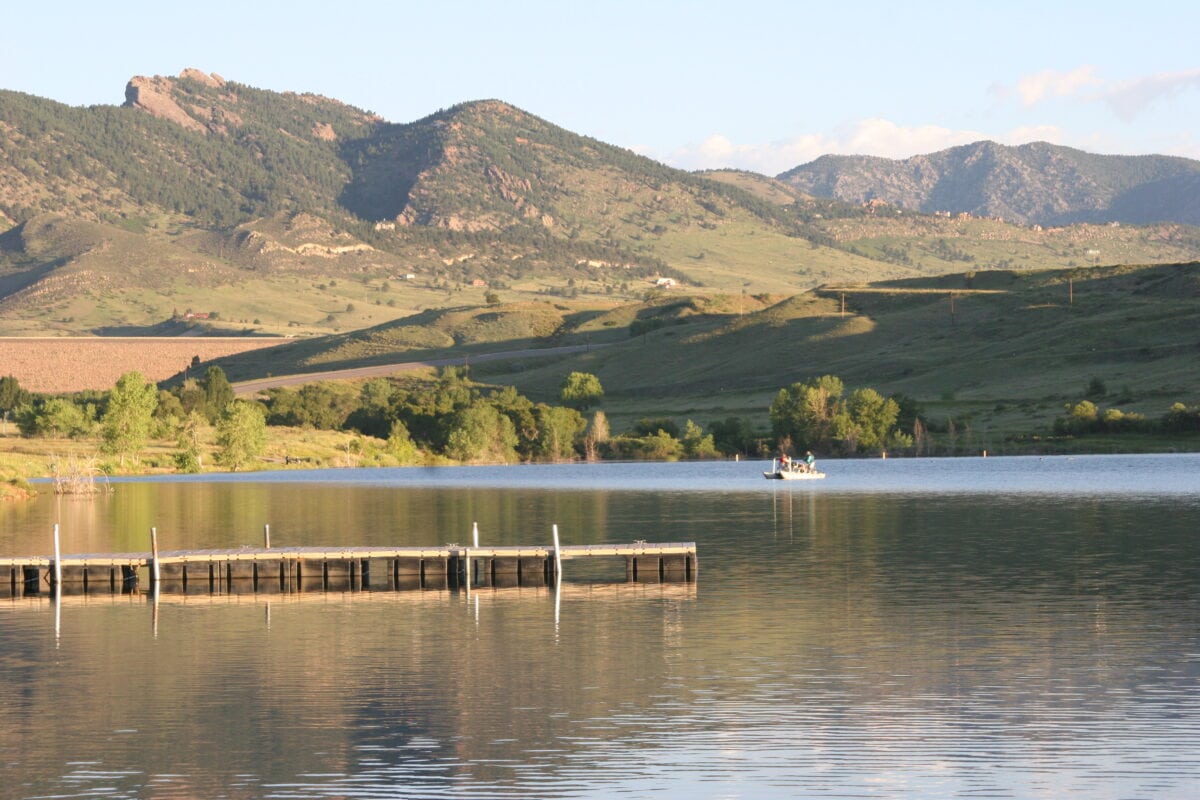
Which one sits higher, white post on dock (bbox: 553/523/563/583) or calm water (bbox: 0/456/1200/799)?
white post on dock (bbox: 553/523/563/583)

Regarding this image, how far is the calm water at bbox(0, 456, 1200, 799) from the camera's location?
3052 centimetres

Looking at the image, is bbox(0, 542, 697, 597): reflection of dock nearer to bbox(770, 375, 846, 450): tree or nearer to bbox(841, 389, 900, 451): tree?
bbox(770, 375, 846, 450): tree

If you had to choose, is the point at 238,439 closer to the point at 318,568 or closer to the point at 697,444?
the point at 697,444

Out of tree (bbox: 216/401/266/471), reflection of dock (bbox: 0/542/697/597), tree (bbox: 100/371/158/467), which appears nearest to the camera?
reflection of dock (bbox: 0/542/697/597)

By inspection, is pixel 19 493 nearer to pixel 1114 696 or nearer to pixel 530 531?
pixel 530 531

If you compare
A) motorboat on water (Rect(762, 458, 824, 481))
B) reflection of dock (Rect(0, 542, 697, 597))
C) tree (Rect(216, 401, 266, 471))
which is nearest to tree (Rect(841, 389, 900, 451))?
motorboat on water (Rect(762, 458, 824, 481))

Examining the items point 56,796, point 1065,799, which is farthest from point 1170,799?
point 56,796

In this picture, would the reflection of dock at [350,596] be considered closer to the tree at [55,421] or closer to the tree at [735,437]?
the tree at [55,421]

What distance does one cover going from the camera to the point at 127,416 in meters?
152

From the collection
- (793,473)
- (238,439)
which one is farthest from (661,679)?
(238,439)

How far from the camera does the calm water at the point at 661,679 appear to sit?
30516 millimetres

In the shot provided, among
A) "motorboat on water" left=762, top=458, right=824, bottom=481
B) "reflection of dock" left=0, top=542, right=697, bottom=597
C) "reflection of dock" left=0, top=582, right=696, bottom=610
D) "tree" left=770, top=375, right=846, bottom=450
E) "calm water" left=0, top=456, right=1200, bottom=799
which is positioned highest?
"tree" left=770, top=375, right=846, bottom=450

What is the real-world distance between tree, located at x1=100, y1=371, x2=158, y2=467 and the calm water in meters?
71.7

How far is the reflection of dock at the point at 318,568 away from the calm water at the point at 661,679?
2139 mm
